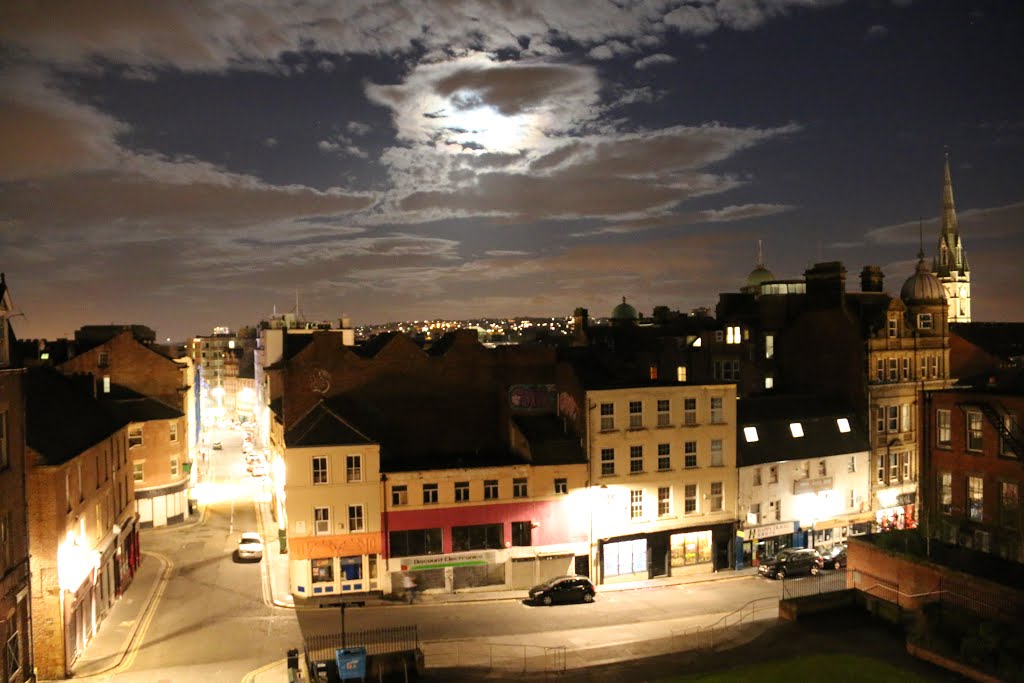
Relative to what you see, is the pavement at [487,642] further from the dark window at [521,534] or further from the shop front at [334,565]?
the dark window at [521,534]

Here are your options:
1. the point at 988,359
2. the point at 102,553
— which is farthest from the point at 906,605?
the point at 988,359

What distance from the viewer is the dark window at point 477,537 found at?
4331cm

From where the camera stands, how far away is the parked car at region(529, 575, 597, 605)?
41000 mm

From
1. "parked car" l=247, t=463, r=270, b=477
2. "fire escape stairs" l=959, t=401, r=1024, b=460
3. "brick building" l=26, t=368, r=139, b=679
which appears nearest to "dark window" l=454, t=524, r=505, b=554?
"brick building" l=26, t=368, r=139, b=679

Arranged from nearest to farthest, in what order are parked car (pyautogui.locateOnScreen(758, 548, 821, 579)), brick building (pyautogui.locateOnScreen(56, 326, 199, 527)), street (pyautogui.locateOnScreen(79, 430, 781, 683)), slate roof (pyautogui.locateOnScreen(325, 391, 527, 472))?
street (pyautogui.locateOnScreen(79, 430, 781, 683)) → parked car (pyautogui.locateOnScreen(758, 548, 821, 579)) → slate roof (pyautogui.locateOnScreen(325, 391, 527, 472)) → brick building (pyautogui.locateOnScreen(56, 326, 199, 527))

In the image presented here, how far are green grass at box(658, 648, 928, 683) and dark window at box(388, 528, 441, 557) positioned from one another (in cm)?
1863

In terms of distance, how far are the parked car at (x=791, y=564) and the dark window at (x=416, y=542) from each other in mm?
19795

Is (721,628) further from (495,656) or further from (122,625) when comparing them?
(122,625)

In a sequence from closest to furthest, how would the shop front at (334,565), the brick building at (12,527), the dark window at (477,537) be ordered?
the brick building at (12,527) → the shop front at (334,565) → the dark window at (477,537)

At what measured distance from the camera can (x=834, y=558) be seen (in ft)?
156

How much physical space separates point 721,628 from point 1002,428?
17585mm

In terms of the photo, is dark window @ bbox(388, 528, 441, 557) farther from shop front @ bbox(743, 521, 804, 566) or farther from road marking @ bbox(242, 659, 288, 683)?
shop front @ bbox(743, 521, 804, 566)

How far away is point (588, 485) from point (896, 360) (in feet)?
87.9

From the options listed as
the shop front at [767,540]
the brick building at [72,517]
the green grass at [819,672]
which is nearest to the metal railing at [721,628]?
the green grass at [819,672]
